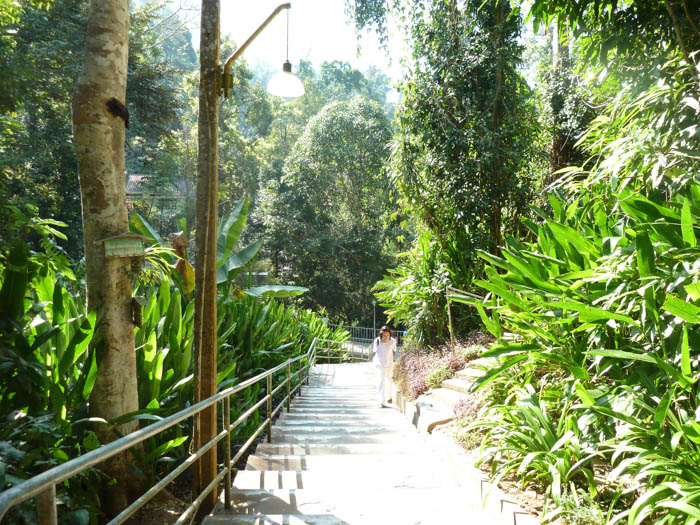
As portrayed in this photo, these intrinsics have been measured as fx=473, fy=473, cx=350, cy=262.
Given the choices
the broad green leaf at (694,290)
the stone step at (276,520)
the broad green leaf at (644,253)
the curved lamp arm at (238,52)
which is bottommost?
the stone step at (276,520)

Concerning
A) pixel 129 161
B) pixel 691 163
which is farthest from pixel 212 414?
pixel 129 161

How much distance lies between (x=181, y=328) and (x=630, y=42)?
4.74 metres

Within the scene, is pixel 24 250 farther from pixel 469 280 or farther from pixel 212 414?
pixel 469 280

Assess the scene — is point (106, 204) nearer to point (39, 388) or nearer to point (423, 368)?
point (39, 388)

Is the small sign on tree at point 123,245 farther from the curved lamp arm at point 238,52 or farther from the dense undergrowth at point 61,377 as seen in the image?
the curved lamp arm at point 238,52

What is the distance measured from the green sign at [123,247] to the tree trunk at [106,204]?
0.25 feet

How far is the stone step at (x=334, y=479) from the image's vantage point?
326 centimetres

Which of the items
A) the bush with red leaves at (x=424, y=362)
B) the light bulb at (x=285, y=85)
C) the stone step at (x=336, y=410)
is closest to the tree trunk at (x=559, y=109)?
the bush with red leaves at (x=424, y=362)

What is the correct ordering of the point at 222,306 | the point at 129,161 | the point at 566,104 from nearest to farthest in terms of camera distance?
the point at 222,306 → the point at 566,104 → the point at 129,161

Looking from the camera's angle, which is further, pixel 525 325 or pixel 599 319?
pixel 525 325

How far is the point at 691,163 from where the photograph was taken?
11.2 ft

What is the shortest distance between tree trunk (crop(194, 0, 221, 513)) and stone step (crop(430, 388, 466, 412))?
320 centimetres

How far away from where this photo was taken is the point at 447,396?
19.0ft

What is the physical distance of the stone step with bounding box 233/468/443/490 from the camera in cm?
326
